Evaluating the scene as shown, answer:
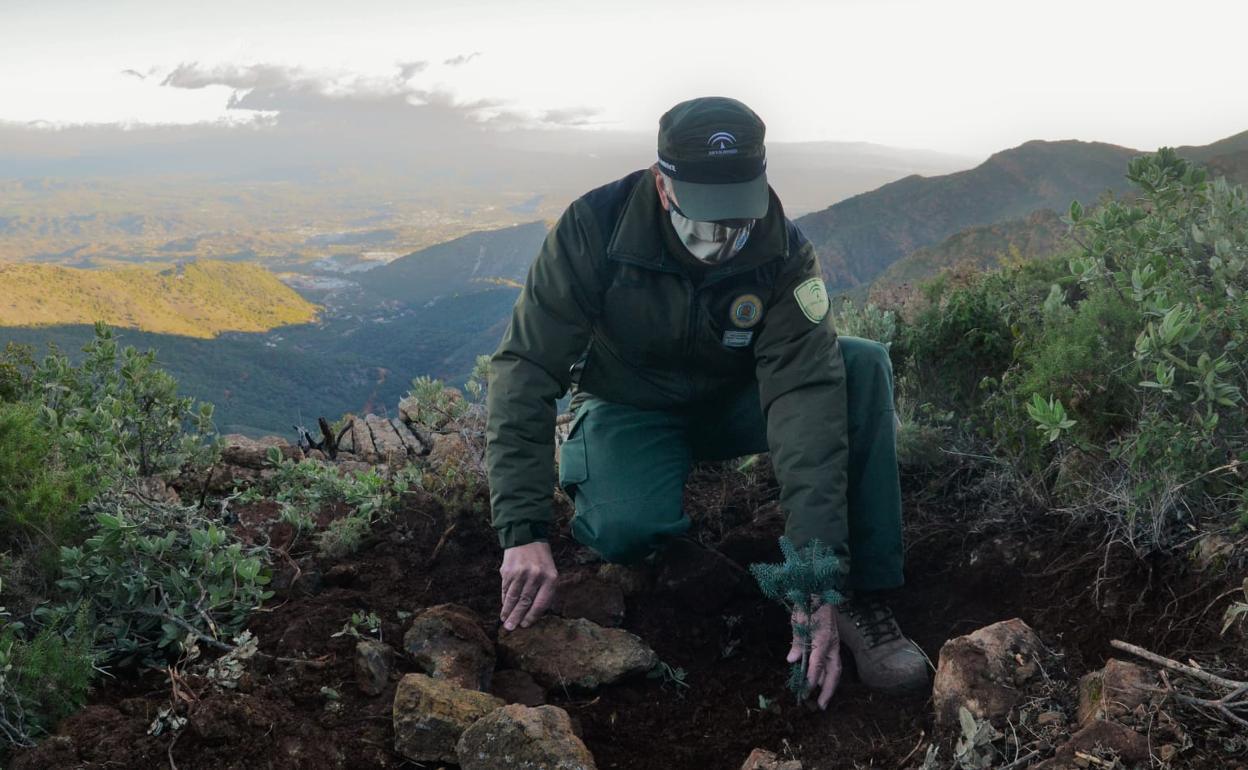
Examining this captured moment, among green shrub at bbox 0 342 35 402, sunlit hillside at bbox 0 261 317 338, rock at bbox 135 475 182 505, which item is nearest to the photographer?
rock at bbox 135 475 182 505

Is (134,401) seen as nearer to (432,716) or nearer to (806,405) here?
(432,716)

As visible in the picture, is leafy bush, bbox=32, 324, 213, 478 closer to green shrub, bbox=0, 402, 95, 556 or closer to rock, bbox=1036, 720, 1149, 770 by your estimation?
green shrub, bbox=0, 402, 95, 556

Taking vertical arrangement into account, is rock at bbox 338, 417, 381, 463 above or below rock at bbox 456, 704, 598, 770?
below

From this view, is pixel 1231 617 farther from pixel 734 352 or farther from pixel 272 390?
pixel 272 390

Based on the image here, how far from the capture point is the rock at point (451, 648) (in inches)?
93.5

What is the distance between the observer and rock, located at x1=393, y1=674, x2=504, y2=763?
6.70 ft

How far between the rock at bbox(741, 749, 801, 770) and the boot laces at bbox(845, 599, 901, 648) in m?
0.62

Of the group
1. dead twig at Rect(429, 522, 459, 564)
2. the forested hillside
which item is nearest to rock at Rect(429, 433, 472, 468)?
dead twig at Rect(429, 522, 459, 564)

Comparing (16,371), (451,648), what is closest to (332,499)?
(451,648)

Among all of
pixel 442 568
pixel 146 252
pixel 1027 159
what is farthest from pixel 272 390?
pixel 146 252

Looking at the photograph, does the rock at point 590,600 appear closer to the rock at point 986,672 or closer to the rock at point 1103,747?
the rock at point 986,672

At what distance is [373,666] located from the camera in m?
2.32

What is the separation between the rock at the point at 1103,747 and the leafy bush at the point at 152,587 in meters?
2.13

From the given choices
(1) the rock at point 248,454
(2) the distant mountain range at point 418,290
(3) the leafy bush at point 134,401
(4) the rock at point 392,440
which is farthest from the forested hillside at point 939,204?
(3) the leafy bush at point 134,401
